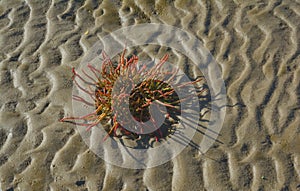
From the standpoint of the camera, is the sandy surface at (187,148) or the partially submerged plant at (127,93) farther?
the partially submerged plant at (127,93)

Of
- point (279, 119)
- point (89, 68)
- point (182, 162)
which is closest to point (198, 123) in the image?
point (182, 162)

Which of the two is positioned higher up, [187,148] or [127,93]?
[127,93]

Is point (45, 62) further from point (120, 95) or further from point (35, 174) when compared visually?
point (35, 174)

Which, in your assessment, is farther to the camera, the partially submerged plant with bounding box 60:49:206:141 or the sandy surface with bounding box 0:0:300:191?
the partially submerged plant with bounding box 60:49:206:141

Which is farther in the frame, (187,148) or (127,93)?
(127,93)
